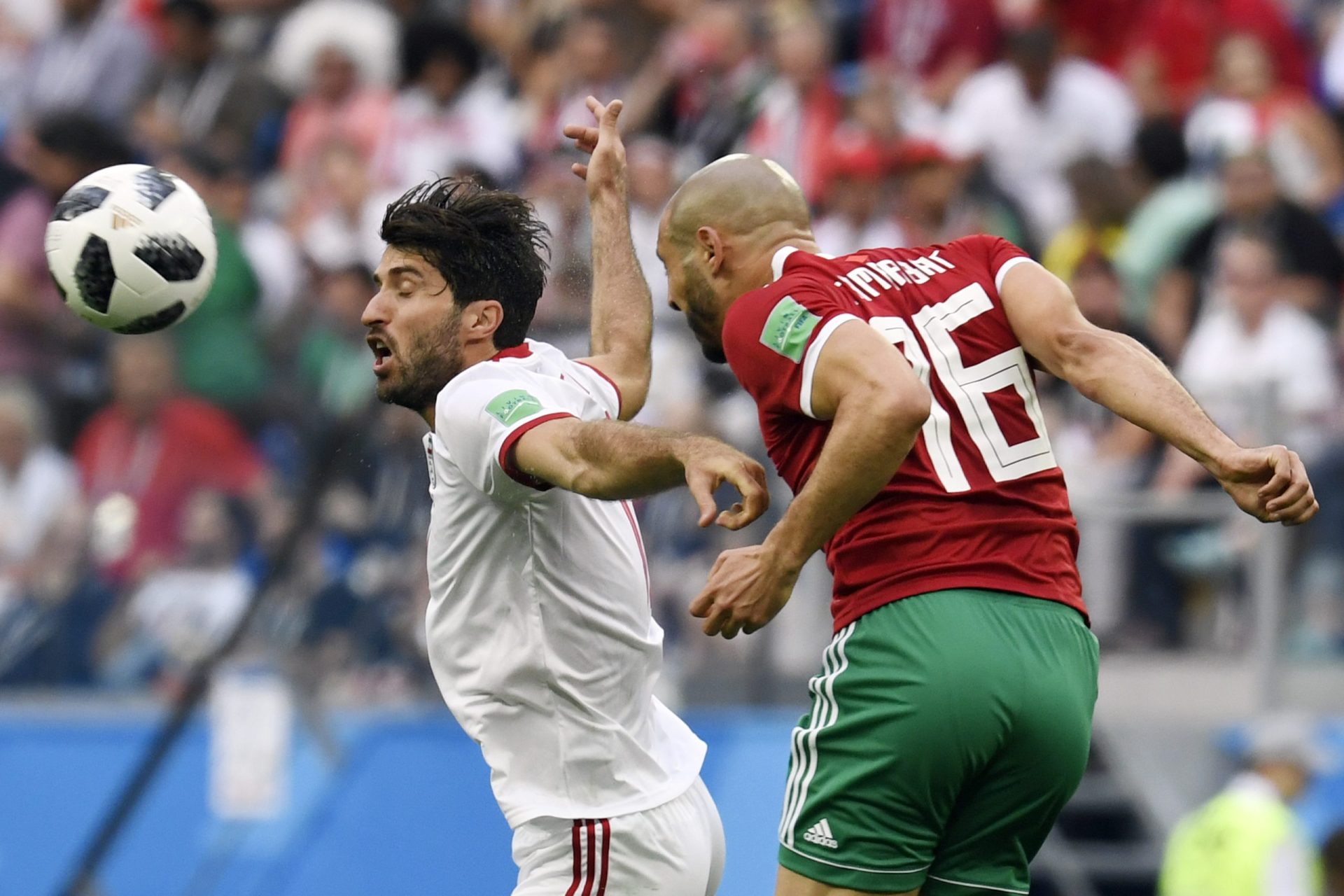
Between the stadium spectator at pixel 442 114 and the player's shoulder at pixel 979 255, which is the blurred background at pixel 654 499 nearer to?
the stadium spectator at pixel 442 114

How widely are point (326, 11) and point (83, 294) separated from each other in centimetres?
743

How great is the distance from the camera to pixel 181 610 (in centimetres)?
873

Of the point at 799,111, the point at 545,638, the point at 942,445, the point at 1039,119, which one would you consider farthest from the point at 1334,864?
the point at 545,638

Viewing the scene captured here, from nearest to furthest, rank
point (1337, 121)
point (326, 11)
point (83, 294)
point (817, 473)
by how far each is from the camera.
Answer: point (817, 473) < point (83, 294) < point (1337, 121) < point (326, 11)

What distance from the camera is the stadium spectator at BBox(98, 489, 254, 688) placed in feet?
28.5

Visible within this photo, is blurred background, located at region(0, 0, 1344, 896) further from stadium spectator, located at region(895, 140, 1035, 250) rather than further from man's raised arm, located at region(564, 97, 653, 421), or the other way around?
man's raised arm, located at region(564, 97, 653, 421)

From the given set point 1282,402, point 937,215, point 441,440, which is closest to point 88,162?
point 937,215

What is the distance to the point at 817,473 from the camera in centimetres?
381

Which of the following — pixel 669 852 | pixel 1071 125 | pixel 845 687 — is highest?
pixel 1071 125

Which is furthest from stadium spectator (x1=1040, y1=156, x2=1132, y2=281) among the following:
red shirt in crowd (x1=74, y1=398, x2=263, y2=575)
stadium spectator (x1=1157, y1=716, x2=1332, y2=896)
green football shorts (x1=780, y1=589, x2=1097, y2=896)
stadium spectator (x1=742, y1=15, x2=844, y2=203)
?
green football shorts (x1=780, y1=589, x2=1097, y2=896)

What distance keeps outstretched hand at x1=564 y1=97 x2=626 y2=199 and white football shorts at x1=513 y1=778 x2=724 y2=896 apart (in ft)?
5.32

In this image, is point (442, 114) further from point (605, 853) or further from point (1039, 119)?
point (605, 853)

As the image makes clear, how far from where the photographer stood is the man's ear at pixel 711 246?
454 centimetres

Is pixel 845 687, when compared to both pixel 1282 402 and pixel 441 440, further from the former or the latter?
pixel 1282 402
